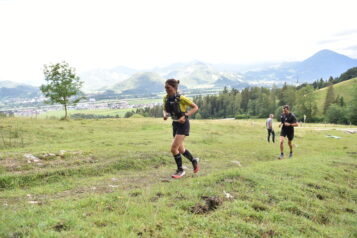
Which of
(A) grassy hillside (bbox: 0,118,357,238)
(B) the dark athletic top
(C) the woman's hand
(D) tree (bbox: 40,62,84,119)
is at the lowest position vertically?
(A) grassy hillside (bbox: 0,118,357,238)

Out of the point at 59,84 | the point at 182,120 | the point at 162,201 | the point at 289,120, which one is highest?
the point at 59,84

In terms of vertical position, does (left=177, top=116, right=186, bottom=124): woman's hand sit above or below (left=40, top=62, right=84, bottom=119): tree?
below

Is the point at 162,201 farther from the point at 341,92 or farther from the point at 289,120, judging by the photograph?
the point at 341,92

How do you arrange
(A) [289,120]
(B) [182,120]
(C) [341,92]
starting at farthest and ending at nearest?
1. (C) [341,92]
2. (A) [289,120]
3. (B) [182,120]

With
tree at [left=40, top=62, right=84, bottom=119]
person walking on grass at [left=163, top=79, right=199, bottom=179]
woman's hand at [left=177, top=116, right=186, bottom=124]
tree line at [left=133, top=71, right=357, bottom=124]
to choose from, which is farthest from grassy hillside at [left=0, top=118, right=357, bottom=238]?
tree line at [left=133, top=71, right=357, bottom=124]

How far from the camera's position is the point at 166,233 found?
5.28m

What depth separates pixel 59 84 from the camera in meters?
45.6

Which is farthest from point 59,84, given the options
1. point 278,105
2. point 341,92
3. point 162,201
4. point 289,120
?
point 341,92

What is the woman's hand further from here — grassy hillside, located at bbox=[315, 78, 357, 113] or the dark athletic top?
grassy hillside, located at bbox=[315, 78, 357, 113]

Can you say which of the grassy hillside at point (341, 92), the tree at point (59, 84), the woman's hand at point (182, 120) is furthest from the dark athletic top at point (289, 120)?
the grassy hillside at point (341, 92)

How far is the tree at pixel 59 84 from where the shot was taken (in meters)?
45.3

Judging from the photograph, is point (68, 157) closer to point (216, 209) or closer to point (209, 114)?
point (216, 209)

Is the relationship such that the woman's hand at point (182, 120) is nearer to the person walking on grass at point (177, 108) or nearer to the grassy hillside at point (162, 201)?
the person walking on grass at point (177, 108)

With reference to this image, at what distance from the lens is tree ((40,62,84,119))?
45344 millimetres
